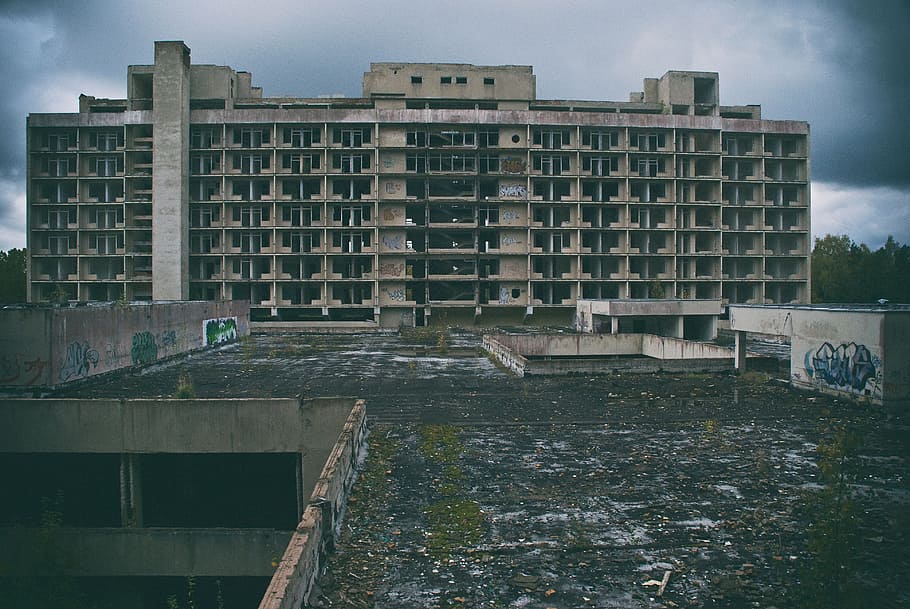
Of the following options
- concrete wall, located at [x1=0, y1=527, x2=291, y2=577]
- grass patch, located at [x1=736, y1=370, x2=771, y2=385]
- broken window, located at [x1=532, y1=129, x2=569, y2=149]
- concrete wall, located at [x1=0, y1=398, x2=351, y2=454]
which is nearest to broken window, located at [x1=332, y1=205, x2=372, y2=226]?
broken window, located at [x1=532, y1=129, x2=569, y2=149]

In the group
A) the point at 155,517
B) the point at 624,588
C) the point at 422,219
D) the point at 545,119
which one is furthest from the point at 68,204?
the point at 624,588

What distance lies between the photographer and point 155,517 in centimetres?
2320

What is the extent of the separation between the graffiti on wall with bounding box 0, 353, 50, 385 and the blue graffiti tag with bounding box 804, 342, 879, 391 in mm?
29534

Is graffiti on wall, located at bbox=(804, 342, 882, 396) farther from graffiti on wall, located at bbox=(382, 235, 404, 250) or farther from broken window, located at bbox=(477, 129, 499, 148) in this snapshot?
broken window, located at bbox=(477, 129, 499, 148)

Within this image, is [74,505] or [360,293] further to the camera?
[360,293]

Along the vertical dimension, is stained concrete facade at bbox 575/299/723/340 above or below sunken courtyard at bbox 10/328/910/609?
above

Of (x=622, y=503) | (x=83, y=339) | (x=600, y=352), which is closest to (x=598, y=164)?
(x=600, y=352)

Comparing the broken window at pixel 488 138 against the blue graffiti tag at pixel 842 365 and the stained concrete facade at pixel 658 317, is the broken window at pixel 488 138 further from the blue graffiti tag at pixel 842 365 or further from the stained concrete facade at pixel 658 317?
the blue graffiti tag at pixel 842 365

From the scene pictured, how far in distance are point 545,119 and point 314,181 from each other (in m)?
25.0

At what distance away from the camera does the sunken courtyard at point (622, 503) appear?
8688 mm

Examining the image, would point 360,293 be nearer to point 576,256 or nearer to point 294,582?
point 576,256

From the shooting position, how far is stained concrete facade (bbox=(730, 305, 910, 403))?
20203 millimetres

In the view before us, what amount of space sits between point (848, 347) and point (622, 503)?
570 inches

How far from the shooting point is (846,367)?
22109mm
